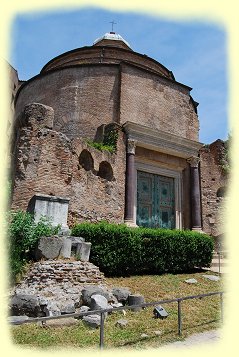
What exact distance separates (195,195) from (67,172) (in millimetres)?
7954

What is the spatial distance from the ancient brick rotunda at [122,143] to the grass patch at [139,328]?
514 centimetres

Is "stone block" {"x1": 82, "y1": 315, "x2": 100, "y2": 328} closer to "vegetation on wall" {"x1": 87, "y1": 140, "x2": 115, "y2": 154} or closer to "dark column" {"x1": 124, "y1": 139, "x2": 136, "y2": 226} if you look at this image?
"dark column" {"x1": 124, "y1": 139, "x2": 136, "y2": 226}

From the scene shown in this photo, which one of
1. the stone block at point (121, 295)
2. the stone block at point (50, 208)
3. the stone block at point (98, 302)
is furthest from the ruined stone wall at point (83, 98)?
the stone block at point (98, 302)

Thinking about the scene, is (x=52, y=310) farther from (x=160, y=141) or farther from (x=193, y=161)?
(x=193, y=161)

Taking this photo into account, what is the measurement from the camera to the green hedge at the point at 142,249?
36.0 ft

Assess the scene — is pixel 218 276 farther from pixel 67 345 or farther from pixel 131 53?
pixel 131 53

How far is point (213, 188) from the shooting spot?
63.7 feet

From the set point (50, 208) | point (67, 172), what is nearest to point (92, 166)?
point (67, 172)

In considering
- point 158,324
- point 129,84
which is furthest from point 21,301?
point 129,84

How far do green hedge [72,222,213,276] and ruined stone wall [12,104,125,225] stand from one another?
7.23 ft

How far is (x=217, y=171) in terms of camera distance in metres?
19.8

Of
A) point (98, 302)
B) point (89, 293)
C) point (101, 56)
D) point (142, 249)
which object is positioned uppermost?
point (101, 56)

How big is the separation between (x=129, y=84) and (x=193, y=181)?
6245 mm

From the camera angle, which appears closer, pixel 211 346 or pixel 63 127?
pixel 211 346
